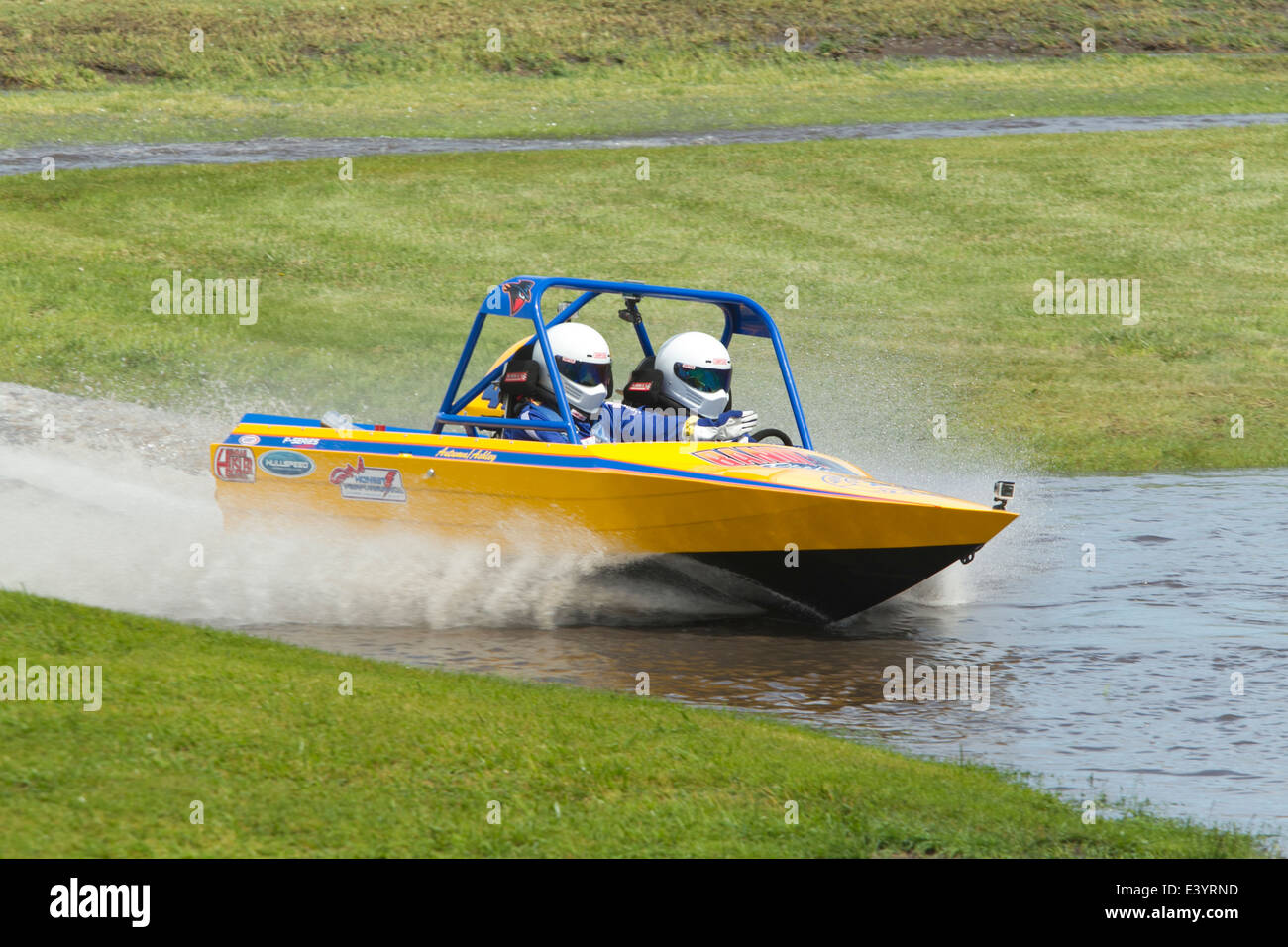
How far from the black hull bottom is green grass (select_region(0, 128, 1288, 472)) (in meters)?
5.35

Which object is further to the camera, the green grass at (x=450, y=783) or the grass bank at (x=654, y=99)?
the grass bank at (x=654, y=99)

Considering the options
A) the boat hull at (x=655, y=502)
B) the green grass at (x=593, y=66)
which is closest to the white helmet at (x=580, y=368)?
the boat hull at (x=655, y=502)

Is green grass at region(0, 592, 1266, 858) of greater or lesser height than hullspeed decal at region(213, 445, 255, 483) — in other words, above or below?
below

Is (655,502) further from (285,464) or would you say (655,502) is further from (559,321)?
(285,464)

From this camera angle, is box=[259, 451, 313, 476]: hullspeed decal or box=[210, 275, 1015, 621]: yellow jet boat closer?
box=[210, 275, 1015, 621]: yellow jet boat

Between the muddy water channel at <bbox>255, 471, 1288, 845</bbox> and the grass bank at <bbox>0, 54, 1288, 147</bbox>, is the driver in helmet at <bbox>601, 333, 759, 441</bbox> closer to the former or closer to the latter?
the muddy water channel at <bbox>255, 471, 1288, 845</bbox>

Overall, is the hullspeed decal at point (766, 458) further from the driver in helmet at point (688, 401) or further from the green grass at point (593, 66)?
the green grass at point (593, 66)

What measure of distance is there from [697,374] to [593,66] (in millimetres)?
24365

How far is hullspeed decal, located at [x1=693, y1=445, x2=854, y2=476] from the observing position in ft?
35.7

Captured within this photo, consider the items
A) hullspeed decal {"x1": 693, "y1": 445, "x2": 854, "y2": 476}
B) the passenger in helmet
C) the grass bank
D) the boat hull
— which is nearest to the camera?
the boat hull

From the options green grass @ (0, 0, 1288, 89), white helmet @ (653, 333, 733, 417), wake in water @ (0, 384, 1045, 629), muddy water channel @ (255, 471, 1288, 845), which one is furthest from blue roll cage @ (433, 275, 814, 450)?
green grass @ (0, 0, 1288, 89)

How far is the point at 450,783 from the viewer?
22.0ft

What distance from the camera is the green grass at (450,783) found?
6059 millimetres

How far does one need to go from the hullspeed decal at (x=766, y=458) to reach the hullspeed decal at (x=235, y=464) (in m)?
3.32
